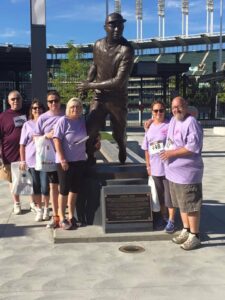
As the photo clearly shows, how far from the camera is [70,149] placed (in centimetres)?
593

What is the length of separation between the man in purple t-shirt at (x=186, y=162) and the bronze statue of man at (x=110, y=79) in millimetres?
1184

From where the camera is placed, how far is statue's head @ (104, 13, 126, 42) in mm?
6242

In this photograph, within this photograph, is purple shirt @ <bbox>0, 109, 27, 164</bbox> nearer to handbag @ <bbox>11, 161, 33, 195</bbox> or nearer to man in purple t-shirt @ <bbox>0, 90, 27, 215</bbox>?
man in purple t-shirt @ <bbox>0, 90, 27, 215</bbox>

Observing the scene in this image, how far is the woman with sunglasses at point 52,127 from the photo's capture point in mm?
6324

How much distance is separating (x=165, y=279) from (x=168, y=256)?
711 millimetres

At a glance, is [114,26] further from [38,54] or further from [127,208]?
[38,54]

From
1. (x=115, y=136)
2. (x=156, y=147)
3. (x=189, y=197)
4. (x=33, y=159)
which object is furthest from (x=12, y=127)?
(x=189, y=197)

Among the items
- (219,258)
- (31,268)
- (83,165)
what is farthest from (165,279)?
(83,165)

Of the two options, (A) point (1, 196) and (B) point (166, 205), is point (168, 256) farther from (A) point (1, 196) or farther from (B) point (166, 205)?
(A) point (1, 196)

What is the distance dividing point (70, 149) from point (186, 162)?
4.87 ft

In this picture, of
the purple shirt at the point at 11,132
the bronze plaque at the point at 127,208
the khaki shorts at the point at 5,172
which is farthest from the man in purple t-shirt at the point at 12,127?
the bronze plaque at the point at 127,208

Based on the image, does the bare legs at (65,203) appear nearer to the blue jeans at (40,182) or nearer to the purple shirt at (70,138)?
the purple shirt at (70,138)

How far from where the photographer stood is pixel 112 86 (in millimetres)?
6285

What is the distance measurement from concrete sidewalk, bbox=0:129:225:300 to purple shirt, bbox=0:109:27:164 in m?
1.11
